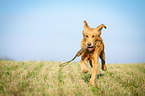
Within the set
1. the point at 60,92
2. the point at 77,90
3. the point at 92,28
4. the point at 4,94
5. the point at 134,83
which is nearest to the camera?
the point at 4,94

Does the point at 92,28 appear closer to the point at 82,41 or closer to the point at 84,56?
the point at 82,41

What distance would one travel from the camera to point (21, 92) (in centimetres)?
490

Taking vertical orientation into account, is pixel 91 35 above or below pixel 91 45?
above

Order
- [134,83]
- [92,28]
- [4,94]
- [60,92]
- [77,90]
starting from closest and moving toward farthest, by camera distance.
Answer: [4,94] < [60,92] < [77,90] < [92,28] < [134,83]

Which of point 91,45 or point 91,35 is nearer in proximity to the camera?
point 91,45

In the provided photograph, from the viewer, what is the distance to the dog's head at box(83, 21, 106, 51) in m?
5.96

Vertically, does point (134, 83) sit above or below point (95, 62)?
below

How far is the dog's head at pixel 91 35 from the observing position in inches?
235

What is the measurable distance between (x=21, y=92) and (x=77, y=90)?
194cm

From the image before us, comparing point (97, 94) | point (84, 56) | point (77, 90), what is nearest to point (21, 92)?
point (77, 90)

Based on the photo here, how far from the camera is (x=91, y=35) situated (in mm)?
6086

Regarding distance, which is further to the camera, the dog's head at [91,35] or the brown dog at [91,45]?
the brown dog at [91,45]

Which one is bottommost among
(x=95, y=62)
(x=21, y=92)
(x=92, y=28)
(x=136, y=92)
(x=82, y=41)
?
(x=136, y=92)

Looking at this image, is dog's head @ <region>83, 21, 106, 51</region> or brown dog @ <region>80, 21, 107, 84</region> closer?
dog's head @ <region>83, 21, 106, 51</region>
